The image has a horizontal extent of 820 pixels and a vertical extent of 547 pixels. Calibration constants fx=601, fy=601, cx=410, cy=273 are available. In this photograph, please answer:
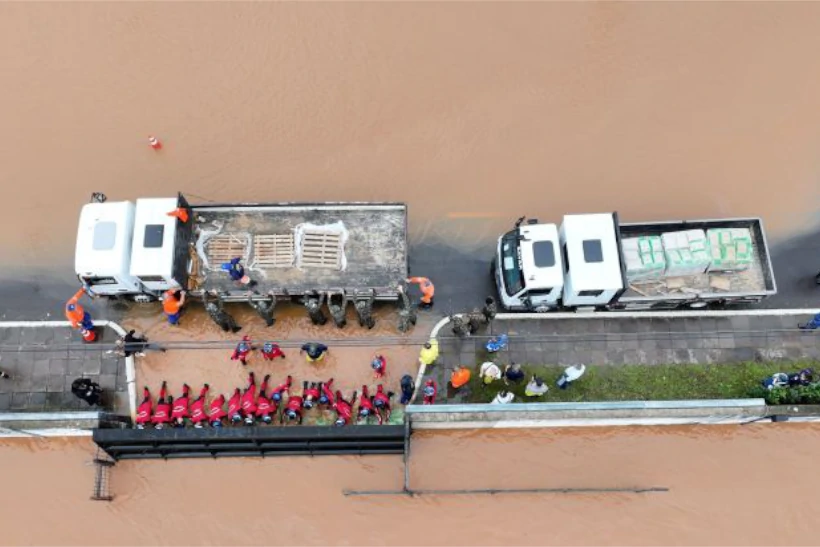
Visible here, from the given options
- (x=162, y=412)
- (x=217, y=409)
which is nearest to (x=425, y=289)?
(x=217, y=409)

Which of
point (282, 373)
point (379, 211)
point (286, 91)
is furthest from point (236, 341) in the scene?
point (286, 91)

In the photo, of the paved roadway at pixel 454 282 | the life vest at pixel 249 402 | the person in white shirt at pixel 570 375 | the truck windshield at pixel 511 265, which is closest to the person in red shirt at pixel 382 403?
the paved roadway at pixel 454 282

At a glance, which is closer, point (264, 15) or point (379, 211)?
point (379, 211)

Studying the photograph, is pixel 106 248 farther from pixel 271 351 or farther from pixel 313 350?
pixel 313 350

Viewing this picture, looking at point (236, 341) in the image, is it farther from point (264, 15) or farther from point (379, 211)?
point (264, 15)

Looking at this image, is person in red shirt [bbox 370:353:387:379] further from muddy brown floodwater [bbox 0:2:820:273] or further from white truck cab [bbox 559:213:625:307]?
white truck cab [bbox 559:213:625:307]

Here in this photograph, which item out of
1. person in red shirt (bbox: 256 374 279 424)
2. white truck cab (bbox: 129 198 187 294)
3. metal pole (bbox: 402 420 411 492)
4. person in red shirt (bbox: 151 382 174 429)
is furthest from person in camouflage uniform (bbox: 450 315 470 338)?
person in red shirt (bbox: 151 382 174 429)
